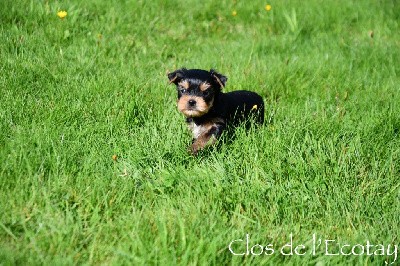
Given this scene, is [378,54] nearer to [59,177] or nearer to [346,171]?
[346,171]

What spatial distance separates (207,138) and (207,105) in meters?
0.31

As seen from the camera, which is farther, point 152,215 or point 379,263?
point 152,215

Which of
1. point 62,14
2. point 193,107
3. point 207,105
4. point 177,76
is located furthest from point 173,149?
point 62,14

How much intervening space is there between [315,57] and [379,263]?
404 centimetres

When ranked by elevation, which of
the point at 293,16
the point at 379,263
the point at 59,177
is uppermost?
the point at 293,16

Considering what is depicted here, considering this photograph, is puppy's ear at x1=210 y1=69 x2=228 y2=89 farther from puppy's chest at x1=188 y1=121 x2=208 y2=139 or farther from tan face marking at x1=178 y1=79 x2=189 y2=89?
puppy's chest at x1=188 y1=121 x2=208 y2=139

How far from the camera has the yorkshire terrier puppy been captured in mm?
4340

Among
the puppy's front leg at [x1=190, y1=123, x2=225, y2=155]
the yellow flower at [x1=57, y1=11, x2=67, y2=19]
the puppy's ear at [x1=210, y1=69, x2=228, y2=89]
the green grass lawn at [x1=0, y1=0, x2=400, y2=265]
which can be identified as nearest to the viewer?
the green grass lawn at [x1=0, y1=0, x2=400, y2=265]

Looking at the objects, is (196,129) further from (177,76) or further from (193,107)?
(177,76)

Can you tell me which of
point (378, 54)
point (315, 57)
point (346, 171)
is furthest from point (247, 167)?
point (378, 54)

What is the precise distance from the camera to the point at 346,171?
3.93 meters

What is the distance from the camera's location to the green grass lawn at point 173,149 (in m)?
3.12

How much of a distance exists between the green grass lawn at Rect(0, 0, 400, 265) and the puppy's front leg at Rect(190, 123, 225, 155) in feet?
0.28

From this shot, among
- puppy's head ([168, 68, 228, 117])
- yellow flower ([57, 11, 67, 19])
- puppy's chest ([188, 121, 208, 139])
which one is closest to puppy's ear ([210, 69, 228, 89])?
puppy's head ([168, 68, 228, 117])
